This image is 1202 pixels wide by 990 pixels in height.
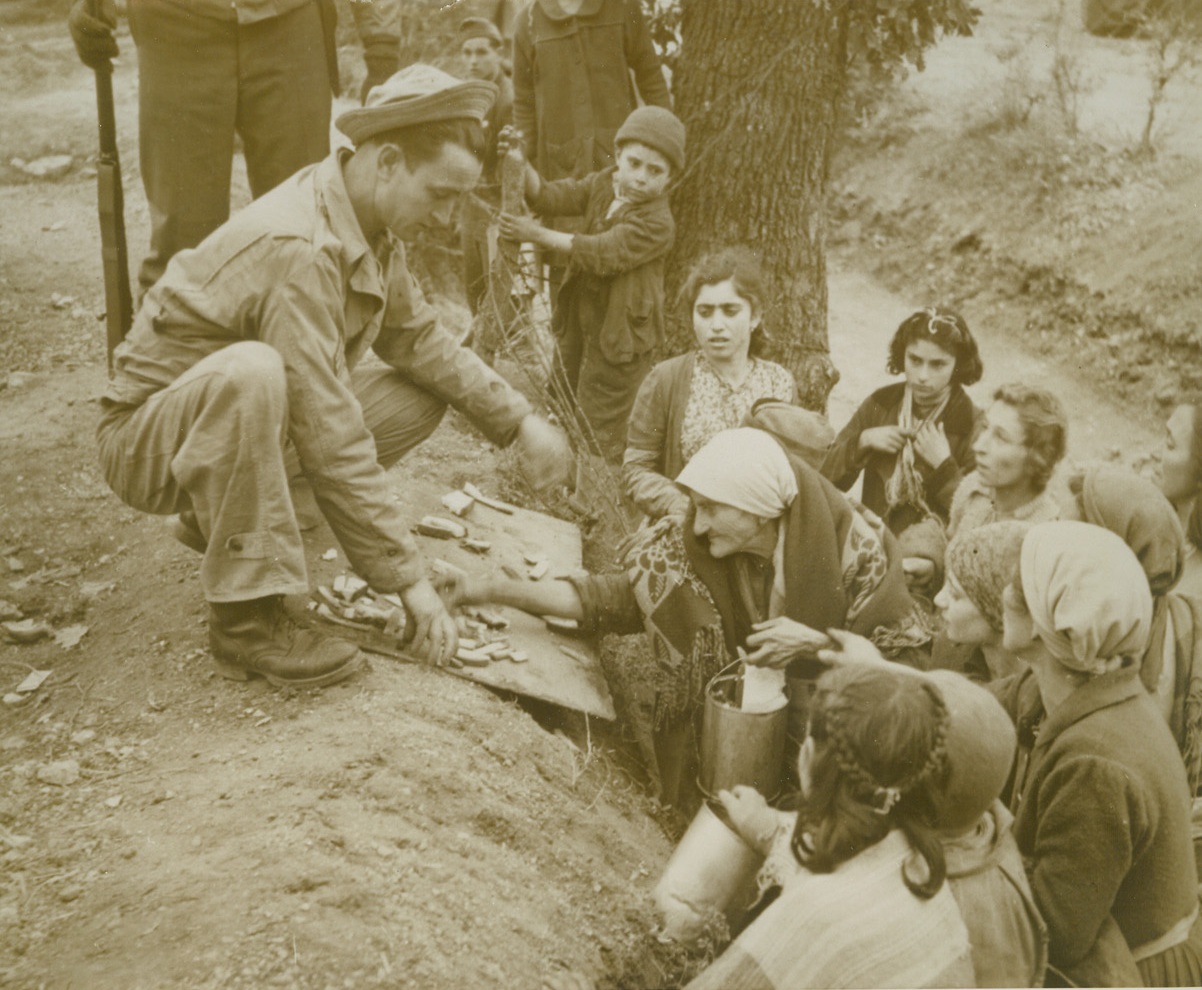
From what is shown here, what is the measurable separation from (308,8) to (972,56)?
109 inches

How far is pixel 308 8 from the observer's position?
3621 millimetres

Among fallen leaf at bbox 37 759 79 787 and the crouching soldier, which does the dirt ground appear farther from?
the crouching soldier

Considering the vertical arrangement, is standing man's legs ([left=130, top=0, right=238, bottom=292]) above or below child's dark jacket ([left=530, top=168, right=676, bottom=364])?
Answer: above

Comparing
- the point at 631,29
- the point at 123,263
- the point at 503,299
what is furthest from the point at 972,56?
the point at 123,263

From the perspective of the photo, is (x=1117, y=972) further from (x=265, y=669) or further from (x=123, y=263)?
(x=123, y=263)

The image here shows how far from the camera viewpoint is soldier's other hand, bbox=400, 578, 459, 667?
283cm

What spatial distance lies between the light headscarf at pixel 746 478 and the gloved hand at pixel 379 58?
2.29 metres

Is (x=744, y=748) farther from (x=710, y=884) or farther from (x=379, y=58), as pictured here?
(x=379, y=58)

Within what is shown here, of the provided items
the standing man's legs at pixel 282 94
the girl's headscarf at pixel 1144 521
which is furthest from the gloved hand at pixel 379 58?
the girl's headscarf at pixel 1144 521

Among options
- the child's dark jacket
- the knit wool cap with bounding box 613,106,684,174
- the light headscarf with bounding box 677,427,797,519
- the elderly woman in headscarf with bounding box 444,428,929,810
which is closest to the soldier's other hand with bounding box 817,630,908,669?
the elderly woman in headscarf with bounding box 444,428,929,810

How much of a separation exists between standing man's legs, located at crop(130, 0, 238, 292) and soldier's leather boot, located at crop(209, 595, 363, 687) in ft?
4.66

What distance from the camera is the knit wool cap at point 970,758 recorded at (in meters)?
2.01

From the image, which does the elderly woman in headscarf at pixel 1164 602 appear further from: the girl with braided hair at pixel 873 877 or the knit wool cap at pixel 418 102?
the knit wool cap at pixel 418 102

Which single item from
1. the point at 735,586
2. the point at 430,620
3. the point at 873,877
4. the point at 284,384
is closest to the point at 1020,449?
the point at 735,586
